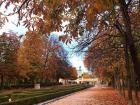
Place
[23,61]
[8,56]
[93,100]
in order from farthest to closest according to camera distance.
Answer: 1. [23,61]
2. [8,56]
3. [93,100]

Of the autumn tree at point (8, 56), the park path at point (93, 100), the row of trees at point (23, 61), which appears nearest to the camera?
the park path at point (93, 100)

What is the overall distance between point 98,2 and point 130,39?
391cm

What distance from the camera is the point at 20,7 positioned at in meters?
8.57

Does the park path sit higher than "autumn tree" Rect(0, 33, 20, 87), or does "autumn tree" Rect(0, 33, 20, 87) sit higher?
"autumn tree" Rect(0, 33, 20, 87)

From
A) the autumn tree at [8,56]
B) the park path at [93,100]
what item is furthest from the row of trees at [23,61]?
the park path at [93,100]

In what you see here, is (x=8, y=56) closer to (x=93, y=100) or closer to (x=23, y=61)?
(x=23, y=61)

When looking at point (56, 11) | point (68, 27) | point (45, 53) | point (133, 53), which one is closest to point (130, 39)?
point (133, 53)

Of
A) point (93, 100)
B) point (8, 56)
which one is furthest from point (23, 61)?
point (93, 100)

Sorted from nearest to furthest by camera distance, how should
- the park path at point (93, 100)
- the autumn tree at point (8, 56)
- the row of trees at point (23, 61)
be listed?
1. the park path at point (93, 100)
2. the row of trees at point (23, 61)
3. the autumn tree at point (8, 56)

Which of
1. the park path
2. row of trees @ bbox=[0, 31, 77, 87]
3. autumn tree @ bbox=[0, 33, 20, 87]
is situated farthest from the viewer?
autumn tree @ bbox=[0, 33, 20, 87]

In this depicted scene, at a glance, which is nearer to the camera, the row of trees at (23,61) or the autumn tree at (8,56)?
the row of trees at (23,61)

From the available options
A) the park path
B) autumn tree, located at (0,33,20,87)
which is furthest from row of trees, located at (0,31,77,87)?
the park path

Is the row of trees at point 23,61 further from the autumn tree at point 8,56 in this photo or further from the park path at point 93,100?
the park path at point 93,100

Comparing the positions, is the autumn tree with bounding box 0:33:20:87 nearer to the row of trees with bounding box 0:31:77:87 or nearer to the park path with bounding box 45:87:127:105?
the row of trees with bounding box 0:31:77:87
